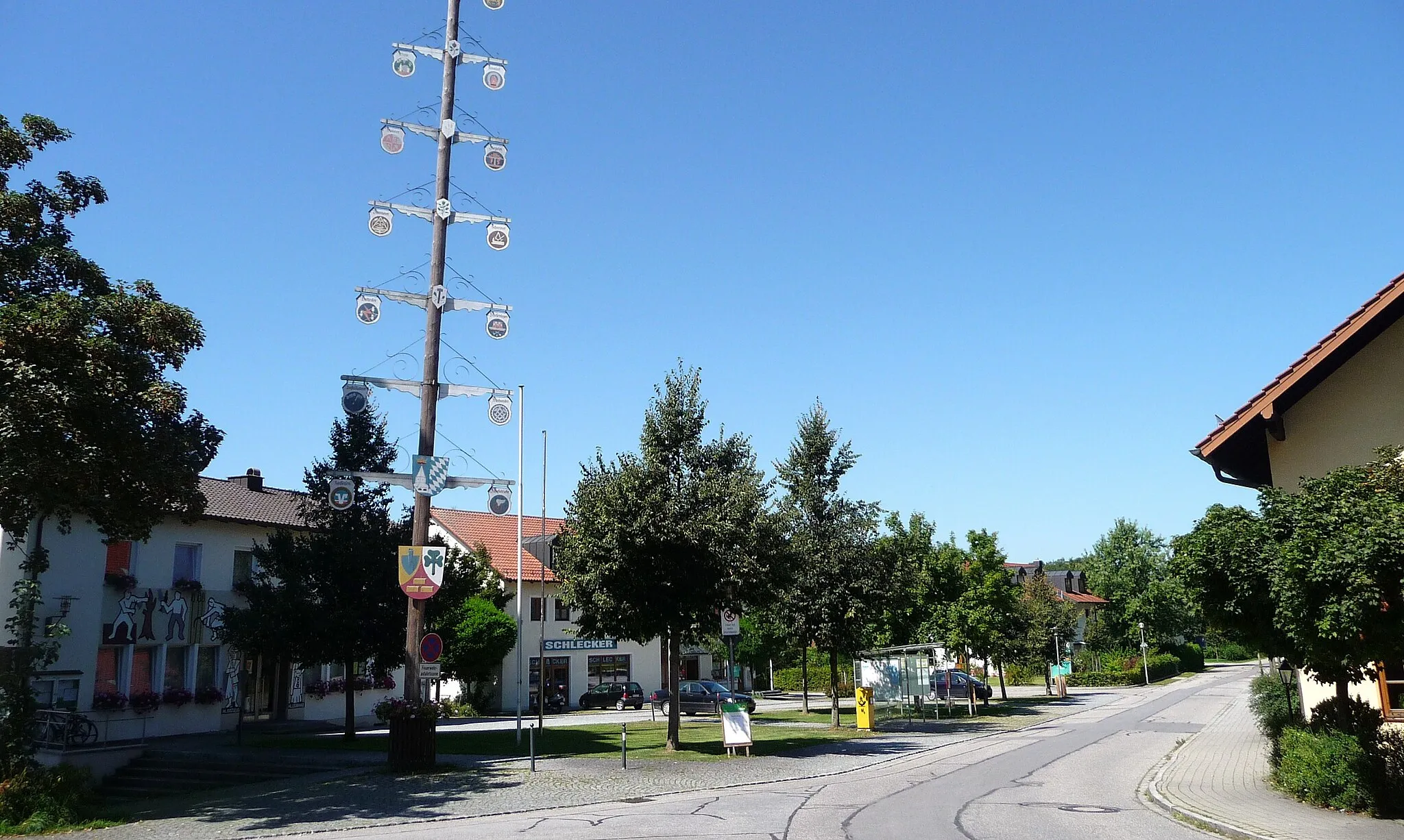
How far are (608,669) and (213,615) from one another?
23.2 m

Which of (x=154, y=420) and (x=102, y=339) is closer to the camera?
(x=102, y=339)

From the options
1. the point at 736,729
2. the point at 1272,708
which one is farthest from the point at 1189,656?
the point at 736,729

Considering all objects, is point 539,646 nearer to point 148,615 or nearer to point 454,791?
point 148,615

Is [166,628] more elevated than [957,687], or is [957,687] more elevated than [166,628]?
[166,628]

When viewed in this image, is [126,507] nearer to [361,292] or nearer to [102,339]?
[102,339]

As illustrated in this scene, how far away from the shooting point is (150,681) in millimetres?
29578

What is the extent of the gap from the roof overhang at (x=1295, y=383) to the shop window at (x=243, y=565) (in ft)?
98.2

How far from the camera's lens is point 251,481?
125ft

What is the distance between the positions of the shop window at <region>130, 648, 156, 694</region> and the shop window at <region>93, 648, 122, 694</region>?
497 mm

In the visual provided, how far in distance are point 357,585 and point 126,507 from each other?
1104 centimetres

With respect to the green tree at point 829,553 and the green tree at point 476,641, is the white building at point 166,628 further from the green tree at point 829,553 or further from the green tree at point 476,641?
the green tree at point 829,553

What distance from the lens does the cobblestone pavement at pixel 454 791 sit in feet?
47.3

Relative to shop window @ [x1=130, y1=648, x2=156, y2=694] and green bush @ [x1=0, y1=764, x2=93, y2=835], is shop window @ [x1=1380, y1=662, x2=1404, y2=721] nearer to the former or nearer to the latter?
green bush @ [x1=0, y1=764, x2=93, y2=835]

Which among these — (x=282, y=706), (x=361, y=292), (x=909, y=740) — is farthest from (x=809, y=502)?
(x=282, y=706)
